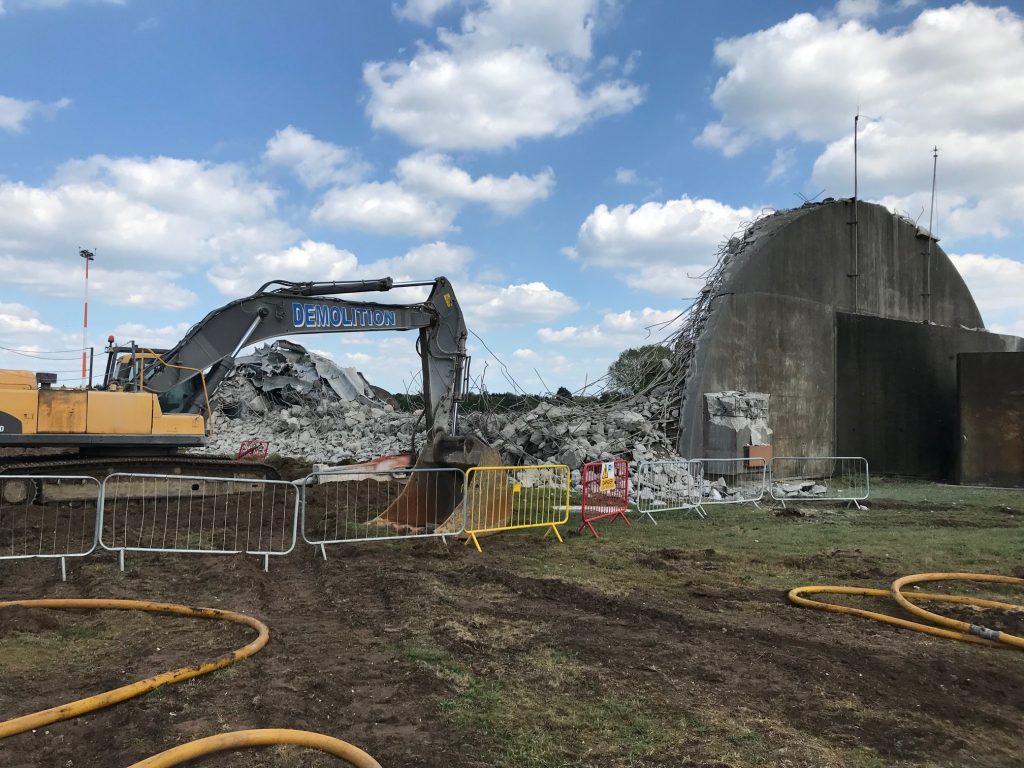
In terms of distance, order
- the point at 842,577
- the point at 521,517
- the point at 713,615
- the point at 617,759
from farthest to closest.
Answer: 1. the point at 521,517
2. the point at 842,577
3. the point at 713,615
4. the point at 617,759

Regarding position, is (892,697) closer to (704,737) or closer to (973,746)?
(973,746)

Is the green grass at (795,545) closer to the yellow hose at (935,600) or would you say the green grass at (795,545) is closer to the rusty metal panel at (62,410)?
the yellow hose at (935,600)

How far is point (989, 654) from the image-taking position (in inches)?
217

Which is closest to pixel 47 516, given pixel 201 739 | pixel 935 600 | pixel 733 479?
pixel 201 739

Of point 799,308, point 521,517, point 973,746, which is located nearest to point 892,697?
point 973,746

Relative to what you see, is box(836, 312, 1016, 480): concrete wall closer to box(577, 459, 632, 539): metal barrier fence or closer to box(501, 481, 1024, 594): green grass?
box(501, 481, 1024, 594): green grass

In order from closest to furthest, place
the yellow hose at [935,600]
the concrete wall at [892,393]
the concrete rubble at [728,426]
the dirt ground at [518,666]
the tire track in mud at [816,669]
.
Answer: the dirt ground at [518,666] < the tire track in mud at [816,669] < the yellow hose at [935,600] < the concrete rubble at [728,426] < the concrete wall at [892,393]

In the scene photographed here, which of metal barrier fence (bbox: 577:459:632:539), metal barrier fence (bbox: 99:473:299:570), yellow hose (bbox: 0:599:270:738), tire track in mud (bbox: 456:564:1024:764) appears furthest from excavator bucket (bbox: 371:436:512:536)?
yellow hose (bbox: 0:599:270:738)

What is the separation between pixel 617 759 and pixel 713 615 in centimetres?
304

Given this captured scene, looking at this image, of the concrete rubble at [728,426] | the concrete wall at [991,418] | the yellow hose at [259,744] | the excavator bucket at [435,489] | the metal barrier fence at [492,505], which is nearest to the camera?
the yellow hose at [259,744]

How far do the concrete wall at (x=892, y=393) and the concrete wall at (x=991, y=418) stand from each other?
5.14 feet

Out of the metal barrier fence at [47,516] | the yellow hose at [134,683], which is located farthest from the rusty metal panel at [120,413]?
the yellow hose at [134,683]

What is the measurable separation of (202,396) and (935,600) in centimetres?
1136

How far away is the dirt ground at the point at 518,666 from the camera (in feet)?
12.9
